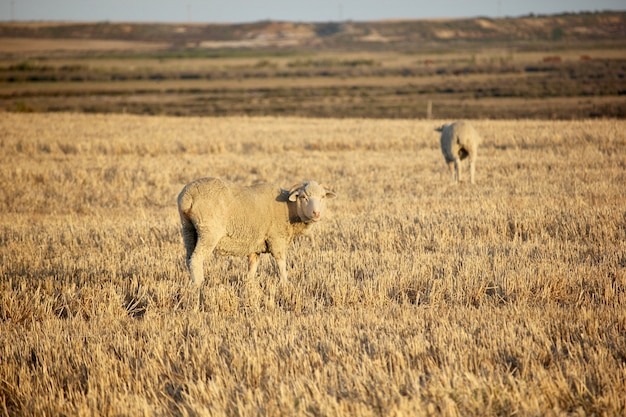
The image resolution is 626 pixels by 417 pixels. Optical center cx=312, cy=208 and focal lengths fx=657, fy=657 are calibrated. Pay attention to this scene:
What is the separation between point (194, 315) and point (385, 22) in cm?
19795

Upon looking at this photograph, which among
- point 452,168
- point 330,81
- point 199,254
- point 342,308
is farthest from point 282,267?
point 330,81

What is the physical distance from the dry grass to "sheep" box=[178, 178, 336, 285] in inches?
17.6

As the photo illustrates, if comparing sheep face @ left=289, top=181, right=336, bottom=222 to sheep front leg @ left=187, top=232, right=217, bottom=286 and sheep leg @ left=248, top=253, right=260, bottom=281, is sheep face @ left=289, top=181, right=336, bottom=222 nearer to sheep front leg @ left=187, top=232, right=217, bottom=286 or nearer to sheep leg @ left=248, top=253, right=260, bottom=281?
sheep leg @ left=248, top=253, right=260, bottom=281

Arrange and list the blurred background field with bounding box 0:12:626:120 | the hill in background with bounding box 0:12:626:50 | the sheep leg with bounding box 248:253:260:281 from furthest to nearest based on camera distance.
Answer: the hill in background with bounding box 0:12:626:50
the blurred background field with bounding box 0:12:626:120
the sheep leg with bounding box 248:253:260:281

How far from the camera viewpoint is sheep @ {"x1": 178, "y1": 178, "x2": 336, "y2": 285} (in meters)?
7.94

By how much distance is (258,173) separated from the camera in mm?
19156

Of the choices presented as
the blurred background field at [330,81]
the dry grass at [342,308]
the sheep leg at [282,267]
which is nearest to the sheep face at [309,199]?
the sheep leg at [282,267]

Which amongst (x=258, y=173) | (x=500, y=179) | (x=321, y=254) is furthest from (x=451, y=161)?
(x=321, y=254)

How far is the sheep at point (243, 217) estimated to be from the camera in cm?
794

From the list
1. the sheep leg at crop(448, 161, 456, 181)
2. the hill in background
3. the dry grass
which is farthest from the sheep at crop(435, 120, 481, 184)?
the hill in background

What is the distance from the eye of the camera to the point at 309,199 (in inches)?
321

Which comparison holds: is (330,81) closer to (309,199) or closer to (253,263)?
(253,263)

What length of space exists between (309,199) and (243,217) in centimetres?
86

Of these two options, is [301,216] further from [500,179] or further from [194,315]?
[500,179]
